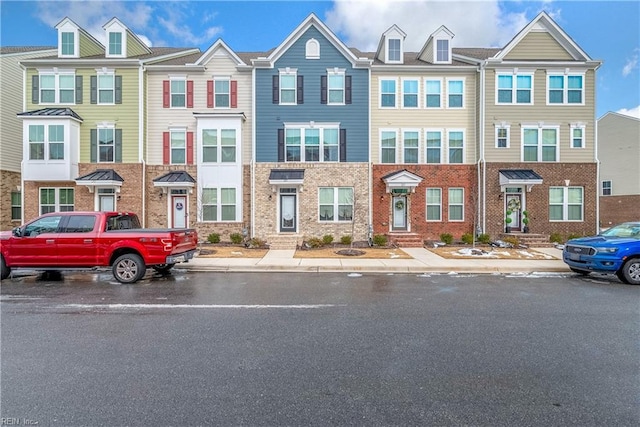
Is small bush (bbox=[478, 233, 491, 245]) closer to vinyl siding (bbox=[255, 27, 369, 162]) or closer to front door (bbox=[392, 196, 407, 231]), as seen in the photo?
front door (bbox=[392, 196, 407, 231])

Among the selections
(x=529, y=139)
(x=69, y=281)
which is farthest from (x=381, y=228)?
(x=69, y=281)

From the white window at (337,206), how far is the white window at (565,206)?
1154cm

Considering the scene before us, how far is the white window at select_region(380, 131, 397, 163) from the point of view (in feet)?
63.5

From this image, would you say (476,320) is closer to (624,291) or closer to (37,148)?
(624,291)

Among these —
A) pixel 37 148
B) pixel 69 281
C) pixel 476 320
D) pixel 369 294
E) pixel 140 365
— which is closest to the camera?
pixel 140 365

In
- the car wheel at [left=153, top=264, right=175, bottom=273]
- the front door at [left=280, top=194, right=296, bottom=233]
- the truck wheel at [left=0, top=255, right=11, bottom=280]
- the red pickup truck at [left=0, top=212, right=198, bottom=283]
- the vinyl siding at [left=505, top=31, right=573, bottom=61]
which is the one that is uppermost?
the vinyl siding at [left=505, top=31, right=573, bottom=61]

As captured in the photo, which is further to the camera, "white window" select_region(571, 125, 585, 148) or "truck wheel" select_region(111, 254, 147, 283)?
→ "white window" select_region(571, 125, 585, 148)

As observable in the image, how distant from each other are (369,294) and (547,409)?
4.91m

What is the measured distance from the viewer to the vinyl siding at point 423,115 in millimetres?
19281

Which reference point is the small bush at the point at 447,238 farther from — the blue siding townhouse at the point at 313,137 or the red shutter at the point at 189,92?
the red shutter at the point at 189,92

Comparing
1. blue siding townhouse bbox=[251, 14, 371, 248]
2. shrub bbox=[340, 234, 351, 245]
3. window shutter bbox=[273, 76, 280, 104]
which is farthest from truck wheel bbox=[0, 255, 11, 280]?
window shutter bbox=[273, 76, 280, 104]

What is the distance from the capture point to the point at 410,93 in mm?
19375

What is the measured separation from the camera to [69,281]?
31.9 feet

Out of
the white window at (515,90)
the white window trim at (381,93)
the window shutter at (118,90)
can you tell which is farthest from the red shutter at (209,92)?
the white window at (515,90)
